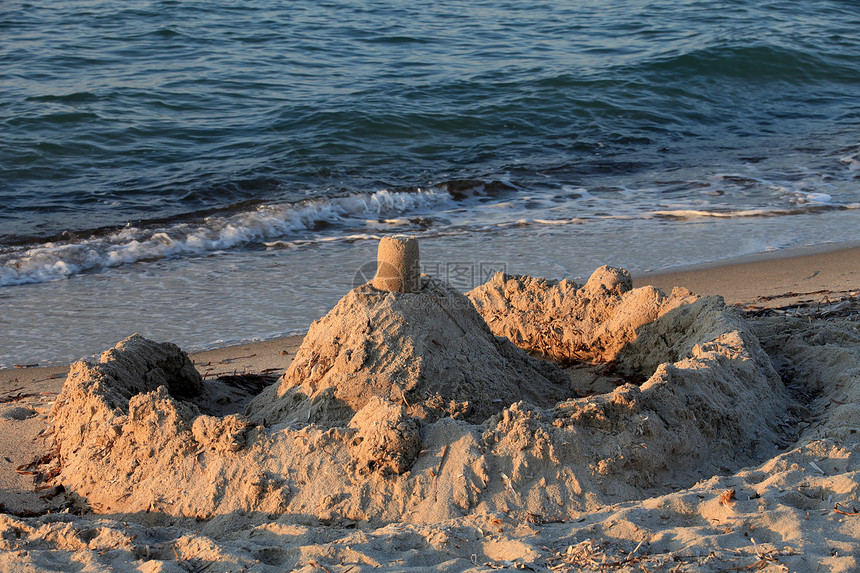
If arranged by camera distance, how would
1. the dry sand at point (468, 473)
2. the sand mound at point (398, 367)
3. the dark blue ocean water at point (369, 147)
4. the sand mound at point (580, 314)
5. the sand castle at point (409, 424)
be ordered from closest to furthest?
the dry sand at point (468, 473), the sand castle at point (409, 424), the sand mound at point (398, 367), the sand mound at point (580, 314), the dark blue ocean water at point (369, 147)

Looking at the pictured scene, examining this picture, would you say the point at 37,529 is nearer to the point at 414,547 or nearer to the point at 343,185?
the point at 414,547

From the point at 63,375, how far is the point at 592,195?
6234 mm

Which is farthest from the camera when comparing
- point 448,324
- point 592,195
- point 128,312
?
point 592,195

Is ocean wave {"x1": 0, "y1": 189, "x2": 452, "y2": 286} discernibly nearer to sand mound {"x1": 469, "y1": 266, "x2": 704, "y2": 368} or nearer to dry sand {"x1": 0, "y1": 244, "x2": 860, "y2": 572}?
dry sand {"x1": 0, "y1": 244, "x2": 860, "y2": 572}

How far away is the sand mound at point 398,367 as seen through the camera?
3.21 metres

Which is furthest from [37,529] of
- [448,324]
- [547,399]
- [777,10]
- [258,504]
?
[777,10]

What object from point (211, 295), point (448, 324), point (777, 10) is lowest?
point (211, 295)

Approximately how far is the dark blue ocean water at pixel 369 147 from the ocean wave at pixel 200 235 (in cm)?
3

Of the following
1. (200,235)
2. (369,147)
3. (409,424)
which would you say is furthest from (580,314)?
(369,147)

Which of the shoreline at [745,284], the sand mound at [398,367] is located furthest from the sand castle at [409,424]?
the shoreline at [745,284]

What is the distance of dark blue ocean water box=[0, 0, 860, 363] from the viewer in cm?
673

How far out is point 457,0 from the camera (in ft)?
63.0

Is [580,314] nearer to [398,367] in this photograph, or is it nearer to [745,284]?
[398,367]

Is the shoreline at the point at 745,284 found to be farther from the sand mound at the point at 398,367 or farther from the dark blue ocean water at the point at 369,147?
the sand mound at the point at 398,367
